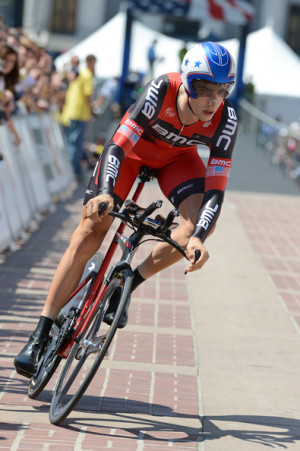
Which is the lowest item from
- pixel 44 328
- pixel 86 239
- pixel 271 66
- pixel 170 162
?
pixel 271 66

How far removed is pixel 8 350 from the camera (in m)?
6.34

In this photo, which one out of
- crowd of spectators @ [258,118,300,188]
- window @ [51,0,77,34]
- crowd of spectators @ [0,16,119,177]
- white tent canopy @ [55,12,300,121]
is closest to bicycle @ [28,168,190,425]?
crowd of spectators @ [0,16,119,177]

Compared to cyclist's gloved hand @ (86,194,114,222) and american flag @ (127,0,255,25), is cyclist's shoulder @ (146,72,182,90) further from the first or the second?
american flag @ (127,0,255,25)

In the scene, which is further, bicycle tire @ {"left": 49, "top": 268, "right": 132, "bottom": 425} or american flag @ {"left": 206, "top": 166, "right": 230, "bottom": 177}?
american flag @ {"left": 206, "top": 166, "right": 230, "bottom": 177}

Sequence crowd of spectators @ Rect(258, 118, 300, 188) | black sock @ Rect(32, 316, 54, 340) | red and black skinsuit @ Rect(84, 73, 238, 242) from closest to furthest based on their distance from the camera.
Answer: red and black skinsuit @ Rect(84, 73, 238, 242), black sock @ Rect(32, 316, 54, 340), crowd of spectators @ Rect(258, 118, 300, 188)

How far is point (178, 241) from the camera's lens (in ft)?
18.2

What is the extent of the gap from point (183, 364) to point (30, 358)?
57.0 inches

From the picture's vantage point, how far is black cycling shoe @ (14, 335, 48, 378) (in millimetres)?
5203

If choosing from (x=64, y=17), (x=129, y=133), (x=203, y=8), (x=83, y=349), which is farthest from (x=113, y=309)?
(x=64, y=17)

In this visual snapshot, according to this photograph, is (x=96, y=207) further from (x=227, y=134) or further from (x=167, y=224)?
(x=227, y=134)

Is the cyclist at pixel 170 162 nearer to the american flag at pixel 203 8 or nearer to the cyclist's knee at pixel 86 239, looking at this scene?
the cyclist's knee at pixel 86 239

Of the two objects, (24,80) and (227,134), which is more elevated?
(227,134)

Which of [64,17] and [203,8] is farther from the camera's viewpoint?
[64,17]

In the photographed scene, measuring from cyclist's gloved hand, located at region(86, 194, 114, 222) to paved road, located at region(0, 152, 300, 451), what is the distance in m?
1.06
